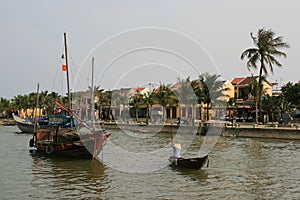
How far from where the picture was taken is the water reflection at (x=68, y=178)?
15.4 metres

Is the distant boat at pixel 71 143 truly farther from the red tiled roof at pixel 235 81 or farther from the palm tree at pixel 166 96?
the red tiled roof at pixel 235 81

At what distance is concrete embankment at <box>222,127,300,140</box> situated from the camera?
3784cm

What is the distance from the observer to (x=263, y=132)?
130 feet

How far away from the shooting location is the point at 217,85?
53.9 metres

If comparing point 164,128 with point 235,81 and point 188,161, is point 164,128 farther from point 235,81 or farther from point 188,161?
point 188,161

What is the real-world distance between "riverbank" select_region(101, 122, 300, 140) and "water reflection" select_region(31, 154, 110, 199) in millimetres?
21326

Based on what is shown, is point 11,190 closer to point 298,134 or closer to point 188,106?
point 298,134

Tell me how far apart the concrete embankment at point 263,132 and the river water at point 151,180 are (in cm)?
1304

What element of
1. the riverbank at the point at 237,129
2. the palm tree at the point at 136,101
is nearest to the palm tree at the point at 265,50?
the riverbank at the point at 237,129

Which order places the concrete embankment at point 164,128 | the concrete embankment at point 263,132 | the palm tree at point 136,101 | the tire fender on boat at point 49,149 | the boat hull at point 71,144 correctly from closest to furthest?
the boat hull at point 71,144, the tire fender on boat at point 49,149, the concrete embankment at point 263,132, the concrete embankment at point 164,128, the palm tree at point 136,101

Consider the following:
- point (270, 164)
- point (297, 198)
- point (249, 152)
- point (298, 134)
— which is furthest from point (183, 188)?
point (298, 134)

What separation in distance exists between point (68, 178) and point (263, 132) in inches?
1016

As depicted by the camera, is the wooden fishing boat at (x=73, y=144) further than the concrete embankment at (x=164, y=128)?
No

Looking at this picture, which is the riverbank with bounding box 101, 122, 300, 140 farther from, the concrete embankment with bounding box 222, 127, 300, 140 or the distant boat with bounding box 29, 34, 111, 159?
the distant boat with bounding box 29, 34, 111, 159
